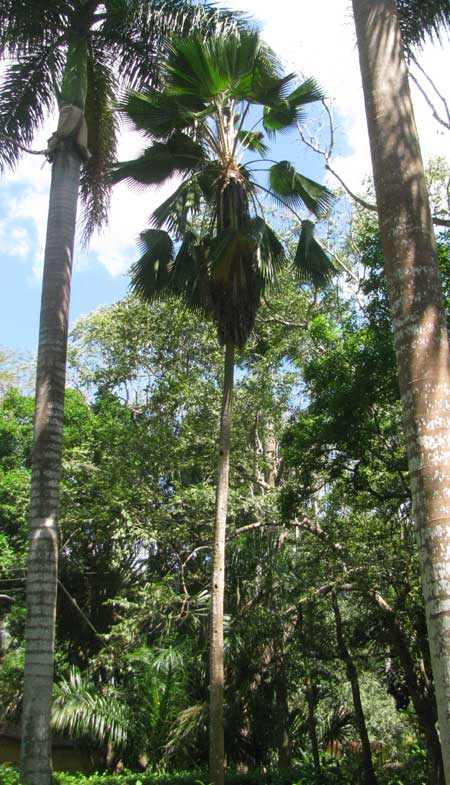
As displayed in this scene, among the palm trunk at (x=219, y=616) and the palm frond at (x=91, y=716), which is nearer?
the palm trunk at (x=219, y=616)

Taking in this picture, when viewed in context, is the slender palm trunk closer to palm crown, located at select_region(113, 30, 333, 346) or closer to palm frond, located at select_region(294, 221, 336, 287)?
palm crown, located at select_region(113, 30, 333, 346)

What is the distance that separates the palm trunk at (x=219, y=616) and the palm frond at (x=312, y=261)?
1.96 m

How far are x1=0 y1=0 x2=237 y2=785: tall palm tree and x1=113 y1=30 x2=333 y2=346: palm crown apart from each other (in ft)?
3.02

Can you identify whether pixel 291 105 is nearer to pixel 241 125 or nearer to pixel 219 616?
pixel 241 125

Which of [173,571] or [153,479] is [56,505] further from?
[173,571]

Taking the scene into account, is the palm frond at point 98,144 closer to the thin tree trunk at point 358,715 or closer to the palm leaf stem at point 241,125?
the palm leaf stem at point 241,125

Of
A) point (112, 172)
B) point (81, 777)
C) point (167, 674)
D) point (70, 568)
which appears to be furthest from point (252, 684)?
point (112, 172)

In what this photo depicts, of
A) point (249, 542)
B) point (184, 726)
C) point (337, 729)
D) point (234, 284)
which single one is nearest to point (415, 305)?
point (234, 284)

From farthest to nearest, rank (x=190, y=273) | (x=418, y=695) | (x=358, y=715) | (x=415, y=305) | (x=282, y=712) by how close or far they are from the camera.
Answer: (x=358, y=715) → (x=282, y=712) → (x=418, y=695) → (x=190, y=273) → (x=415, y=305)

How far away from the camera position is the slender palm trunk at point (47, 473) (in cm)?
743

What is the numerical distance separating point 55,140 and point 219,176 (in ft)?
8.46

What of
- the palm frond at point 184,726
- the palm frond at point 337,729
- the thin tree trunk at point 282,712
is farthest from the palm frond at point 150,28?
the palm frond at point 337,729

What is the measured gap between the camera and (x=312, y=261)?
38.1 feet

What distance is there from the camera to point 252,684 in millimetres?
14594
